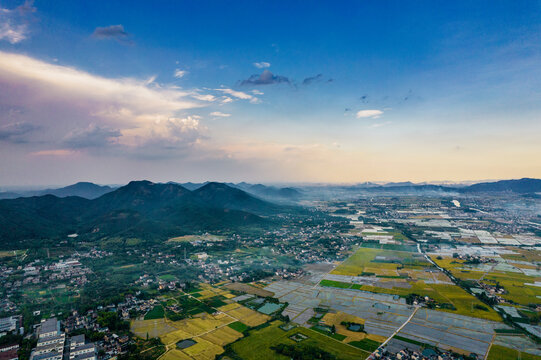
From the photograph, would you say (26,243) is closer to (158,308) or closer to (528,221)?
(158,308)

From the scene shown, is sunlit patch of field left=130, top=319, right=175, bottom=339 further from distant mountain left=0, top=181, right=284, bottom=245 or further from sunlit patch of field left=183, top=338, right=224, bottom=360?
distant mountain left=0, top=181, right=284, bottom=245

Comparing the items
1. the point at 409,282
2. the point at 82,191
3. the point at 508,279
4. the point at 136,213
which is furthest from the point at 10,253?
the point at 82,191

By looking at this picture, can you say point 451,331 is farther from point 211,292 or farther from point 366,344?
point 211,292

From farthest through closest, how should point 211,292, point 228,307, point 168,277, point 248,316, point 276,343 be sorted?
point 168,277 → point 211,292 → point 228,307 → point 248,316 → point 276,343

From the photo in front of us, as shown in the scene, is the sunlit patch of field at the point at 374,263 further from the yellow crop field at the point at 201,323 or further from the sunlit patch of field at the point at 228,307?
the yellow crop field at the point at 201,323

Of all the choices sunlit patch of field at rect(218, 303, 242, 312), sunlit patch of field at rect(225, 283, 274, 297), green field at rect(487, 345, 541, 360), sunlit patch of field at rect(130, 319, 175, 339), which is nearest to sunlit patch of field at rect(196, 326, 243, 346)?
sunlit patch of field at rect(130, 319, 175, 339)

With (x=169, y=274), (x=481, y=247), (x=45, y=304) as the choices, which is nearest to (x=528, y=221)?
(x=481, y=247)
